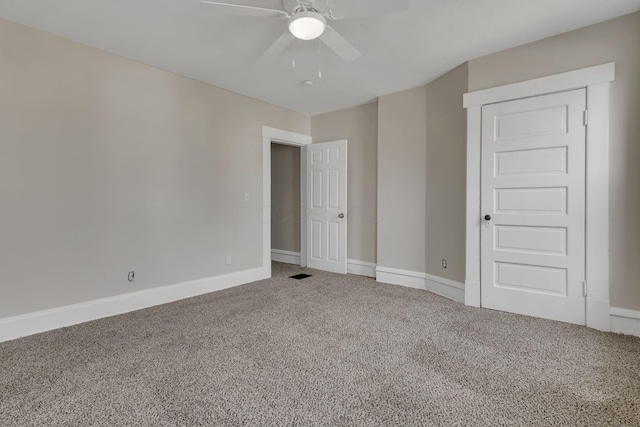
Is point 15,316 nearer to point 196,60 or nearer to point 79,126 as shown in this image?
point 79,126

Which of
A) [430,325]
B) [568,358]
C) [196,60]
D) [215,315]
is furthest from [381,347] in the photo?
[196,60]

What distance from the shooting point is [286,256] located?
5.66m

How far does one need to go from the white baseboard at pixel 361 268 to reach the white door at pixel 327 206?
0.39ft

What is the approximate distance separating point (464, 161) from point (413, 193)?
812 millimetres

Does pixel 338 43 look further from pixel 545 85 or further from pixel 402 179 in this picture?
pixel 402 179

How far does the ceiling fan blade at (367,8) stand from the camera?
170 centimetres

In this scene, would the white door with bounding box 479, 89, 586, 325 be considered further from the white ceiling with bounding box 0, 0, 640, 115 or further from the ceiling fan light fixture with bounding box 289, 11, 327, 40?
the ceiling fan light fixture with bounding box 289, 11, 327, 40

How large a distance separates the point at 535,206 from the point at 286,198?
3.95m

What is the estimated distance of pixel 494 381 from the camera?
1.80 m

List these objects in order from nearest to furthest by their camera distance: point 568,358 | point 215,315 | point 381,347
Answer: point 568,358
point 381,347
point 215,315

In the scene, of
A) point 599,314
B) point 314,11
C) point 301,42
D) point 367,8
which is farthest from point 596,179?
point 301,42

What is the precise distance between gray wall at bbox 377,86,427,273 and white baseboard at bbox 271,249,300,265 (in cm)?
179

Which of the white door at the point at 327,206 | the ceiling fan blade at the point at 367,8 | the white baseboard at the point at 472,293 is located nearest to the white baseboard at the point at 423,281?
the white baseboard at the point at 472,293

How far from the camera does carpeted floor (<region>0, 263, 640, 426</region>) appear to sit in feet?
5.00
